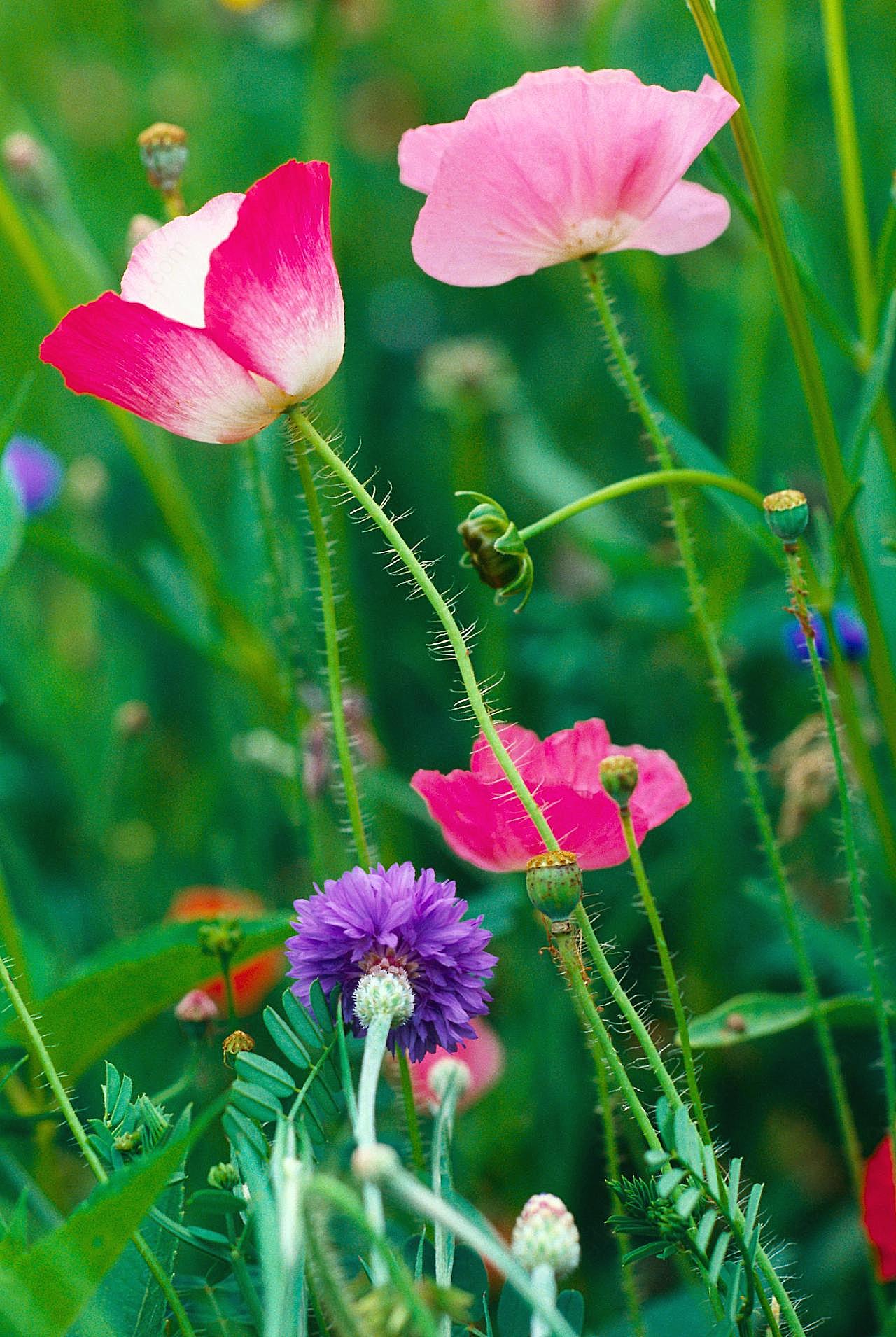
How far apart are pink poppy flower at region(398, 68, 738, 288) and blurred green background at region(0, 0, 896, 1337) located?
0.52ft

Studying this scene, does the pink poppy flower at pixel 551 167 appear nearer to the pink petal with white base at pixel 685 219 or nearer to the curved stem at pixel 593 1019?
the pink petal with white base at pixel 685 219

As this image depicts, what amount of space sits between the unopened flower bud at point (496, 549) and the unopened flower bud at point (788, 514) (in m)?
0.07

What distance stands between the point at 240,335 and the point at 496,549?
93 mm

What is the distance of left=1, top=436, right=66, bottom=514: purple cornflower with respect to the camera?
100 cm

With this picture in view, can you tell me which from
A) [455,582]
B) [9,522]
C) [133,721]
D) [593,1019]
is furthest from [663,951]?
[455,582]

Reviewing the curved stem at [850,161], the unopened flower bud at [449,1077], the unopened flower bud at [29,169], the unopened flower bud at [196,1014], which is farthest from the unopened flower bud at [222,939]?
the unopened flower bud at [29,169]

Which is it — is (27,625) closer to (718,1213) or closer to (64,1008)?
(64,1008)

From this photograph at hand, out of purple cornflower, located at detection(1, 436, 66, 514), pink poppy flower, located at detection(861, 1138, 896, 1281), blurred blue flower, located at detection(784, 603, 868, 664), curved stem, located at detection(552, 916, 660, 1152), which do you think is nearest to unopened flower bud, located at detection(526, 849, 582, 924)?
curved stem, located at detection(552, 916, 660, 1152)

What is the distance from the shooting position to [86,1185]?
747mm

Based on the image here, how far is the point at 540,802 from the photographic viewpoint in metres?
0.43

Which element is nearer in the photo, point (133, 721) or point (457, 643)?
point (457, 643)

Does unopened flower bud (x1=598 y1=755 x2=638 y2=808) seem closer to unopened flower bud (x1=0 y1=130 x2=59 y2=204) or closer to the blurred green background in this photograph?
the blurred green background

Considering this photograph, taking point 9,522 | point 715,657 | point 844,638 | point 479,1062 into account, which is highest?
point 9,522

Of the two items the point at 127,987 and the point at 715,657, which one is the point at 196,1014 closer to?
the point at 127,987
